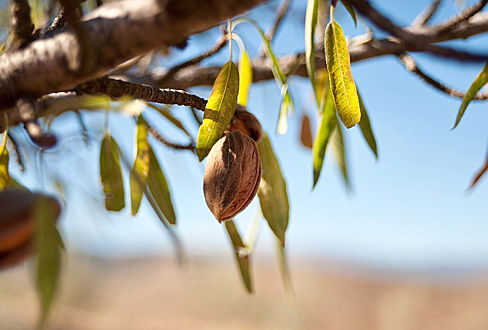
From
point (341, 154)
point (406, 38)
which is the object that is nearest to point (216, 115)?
Answer: point (406, 38)

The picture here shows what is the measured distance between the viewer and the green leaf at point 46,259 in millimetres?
258

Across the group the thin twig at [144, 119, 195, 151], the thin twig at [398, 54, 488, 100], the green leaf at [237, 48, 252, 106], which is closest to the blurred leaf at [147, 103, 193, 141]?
the thin twig at [144, 119, 195, 151]

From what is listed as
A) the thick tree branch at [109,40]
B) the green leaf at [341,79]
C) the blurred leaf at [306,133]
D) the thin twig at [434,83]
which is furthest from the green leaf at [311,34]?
the blurred leaf at [306,133]

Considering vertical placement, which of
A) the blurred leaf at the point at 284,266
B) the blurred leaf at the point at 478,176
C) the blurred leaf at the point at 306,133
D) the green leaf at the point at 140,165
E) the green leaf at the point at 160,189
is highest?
the green leaf at the point at 140,165

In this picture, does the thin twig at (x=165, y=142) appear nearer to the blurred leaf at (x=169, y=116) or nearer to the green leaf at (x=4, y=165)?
the blurred leaf at (x=169, y=116)

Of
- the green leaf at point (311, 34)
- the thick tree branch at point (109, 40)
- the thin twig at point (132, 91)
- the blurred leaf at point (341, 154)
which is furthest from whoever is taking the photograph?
the blurred leaf at point (341, 154)

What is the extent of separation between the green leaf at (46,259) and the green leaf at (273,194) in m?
0.27

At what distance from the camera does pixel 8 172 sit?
0.52 m

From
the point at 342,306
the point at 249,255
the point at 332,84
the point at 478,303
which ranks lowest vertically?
the point at 342,306

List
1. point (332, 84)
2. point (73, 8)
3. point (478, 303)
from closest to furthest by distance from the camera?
point (73, 8) → point (332, 84) → point (478, 303)

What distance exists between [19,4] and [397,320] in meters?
6.35

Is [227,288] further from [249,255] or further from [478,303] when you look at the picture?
[249,255]

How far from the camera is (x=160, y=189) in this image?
56 cm

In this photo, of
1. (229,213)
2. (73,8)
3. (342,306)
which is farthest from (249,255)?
(342,306)
